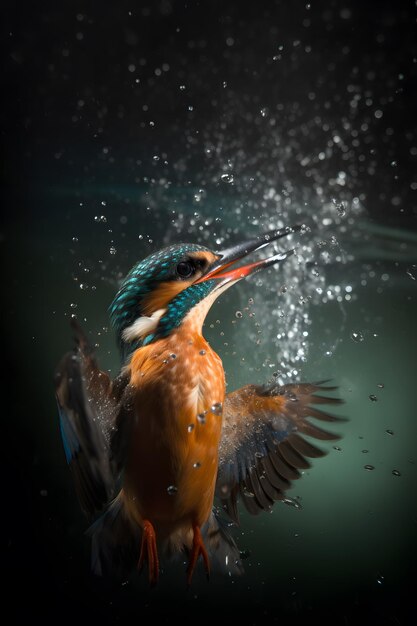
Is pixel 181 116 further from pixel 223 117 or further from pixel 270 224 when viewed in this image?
pixel 270 224

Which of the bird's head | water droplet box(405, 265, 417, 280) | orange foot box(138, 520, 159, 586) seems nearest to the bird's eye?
the bird's head

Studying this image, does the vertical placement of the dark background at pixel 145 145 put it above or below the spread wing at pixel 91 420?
above

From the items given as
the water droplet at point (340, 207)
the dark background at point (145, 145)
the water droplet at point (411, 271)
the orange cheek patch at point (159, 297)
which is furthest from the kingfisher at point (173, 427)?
the water droplet at point (411, 271)

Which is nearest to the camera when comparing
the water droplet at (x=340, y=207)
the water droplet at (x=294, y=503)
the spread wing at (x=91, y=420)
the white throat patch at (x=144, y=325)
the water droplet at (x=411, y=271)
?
the spread wing at (x=91, y=420)

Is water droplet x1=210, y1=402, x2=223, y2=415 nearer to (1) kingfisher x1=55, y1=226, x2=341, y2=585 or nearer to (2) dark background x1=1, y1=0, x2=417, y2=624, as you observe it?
(1) kingfisher x1=55, y1=226, x2=341, y2=585

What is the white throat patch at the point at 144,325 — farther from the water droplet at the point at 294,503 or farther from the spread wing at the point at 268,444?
the water droplet at the point at 294,503

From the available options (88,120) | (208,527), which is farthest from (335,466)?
(88,120)

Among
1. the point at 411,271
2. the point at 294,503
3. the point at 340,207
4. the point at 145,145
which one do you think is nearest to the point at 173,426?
the point at 294,503

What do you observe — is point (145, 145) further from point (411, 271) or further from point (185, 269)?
point (411, 271)
